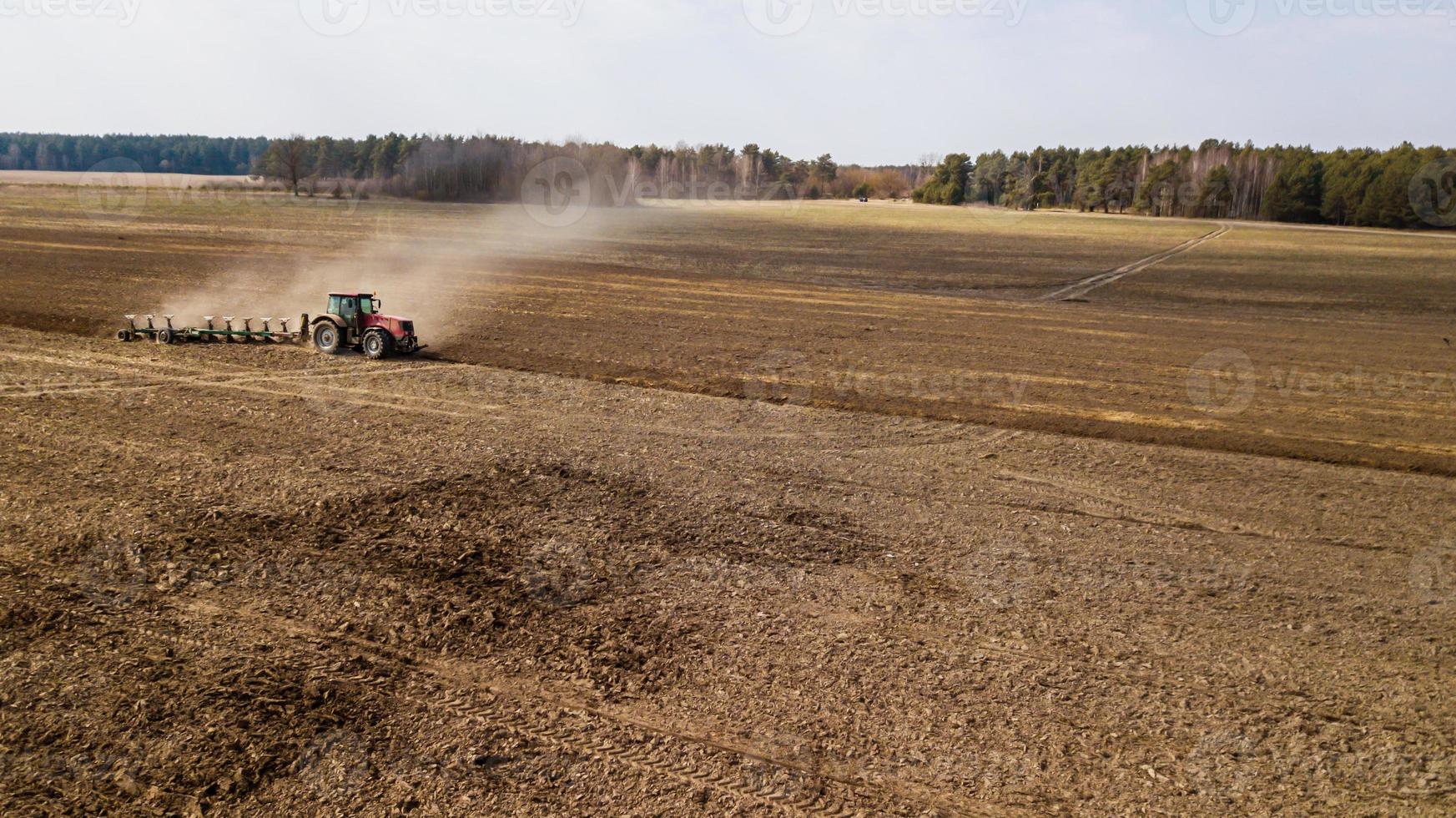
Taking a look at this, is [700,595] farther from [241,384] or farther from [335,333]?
[335,333]

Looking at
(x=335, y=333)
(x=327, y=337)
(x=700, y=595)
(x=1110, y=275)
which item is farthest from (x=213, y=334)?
(x=1110, y=275)

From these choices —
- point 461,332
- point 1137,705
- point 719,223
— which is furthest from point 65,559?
point 719,223

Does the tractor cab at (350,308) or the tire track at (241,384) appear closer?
the tire track at (241,384)

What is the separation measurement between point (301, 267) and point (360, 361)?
18.9m

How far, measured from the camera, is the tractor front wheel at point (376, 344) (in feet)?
64.1

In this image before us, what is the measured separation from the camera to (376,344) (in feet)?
64.3

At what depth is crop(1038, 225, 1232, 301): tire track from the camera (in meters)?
38.5

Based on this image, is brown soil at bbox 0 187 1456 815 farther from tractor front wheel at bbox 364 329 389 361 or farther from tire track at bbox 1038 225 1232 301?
tire track at bbox 1038 225 1232 301

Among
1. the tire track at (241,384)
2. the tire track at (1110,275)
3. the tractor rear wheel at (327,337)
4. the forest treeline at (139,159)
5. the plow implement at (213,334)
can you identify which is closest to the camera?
the tire track at (241,384)

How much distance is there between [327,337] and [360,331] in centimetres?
78


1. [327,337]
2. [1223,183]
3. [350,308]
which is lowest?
[327,337]

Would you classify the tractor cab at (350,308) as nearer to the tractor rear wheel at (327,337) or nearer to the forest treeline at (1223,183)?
the tractor rear wheel at (327,337)

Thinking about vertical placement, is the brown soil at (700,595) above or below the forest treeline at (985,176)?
below

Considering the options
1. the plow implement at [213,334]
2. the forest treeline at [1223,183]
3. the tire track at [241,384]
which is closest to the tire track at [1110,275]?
the tire track at [241,384]
